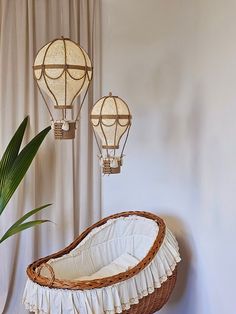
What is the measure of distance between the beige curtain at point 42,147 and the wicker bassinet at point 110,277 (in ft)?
2.30

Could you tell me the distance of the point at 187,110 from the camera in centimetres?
278

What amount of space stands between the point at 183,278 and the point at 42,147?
153 centimetres

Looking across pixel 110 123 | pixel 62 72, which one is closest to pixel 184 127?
pixel 110 123

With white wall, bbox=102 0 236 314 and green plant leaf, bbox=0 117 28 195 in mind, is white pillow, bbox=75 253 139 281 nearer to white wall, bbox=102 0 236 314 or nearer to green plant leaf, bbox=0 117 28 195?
white wall, bbox=102 0 236 314

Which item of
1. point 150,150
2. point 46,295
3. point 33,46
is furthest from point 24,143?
point 46,295

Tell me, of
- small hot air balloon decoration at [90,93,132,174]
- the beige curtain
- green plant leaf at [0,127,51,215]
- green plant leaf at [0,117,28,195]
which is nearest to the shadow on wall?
small hot air balloon decoration at [90,93,132,174]

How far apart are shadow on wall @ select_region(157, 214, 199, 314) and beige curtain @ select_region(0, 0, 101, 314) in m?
0.94

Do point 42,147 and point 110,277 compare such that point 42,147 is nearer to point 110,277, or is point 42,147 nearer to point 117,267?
point 117,267

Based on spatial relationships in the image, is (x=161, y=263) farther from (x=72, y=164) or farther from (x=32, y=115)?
(x=32, y=115)

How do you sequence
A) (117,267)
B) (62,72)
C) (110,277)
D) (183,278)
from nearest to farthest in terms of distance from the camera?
1. (62,72)
2. (110,277)
3. (117,267)
4. (183,278)

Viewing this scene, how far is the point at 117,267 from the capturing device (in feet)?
9.05

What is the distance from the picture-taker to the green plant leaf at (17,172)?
288 cm

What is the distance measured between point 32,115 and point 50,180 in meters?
0.56

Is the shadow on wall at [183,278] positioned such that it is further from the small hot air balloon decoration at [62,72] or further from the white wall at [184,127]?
the small hot air balloon decoration at [62,72]
